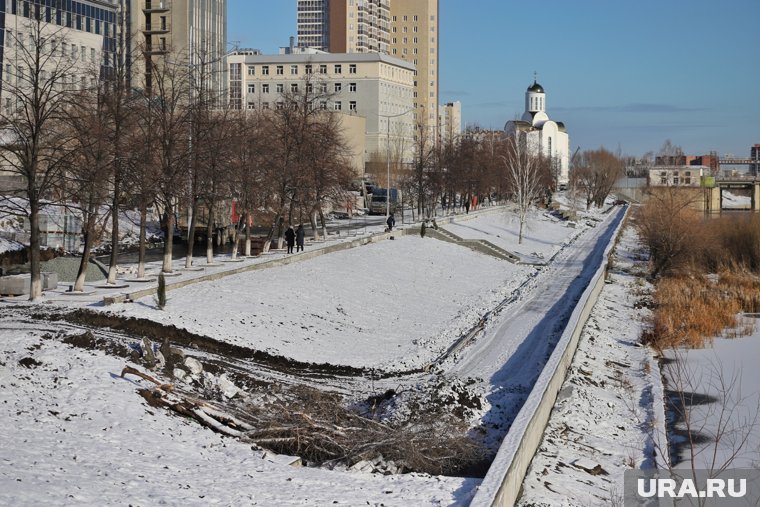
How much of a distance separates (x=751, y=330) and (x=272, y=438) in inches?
874

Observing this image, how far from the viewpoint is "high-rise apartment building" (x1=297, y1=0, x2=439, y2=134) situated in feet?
570

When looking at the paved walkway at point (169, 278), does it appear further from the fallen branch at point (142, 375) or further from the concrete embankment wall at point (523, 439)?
the concrete embankment wall at point (523, 439)

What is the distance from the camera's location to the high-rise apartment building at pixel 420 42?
17912 cm

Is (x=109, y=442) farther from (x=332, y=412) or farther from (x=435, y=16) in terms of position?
(x=435, y=16)

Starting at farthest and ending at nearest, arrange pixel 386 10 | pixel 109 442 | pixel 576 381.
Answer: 1. pixel 386 10
2. pixel 576 381
3. pixel 109 442

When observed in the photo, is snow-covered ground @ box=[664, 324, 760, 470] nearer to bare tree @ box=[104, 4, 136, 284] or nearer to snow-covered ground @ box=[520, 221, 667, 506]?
snow-covered ground @ box=[520, 221, 667, 506]

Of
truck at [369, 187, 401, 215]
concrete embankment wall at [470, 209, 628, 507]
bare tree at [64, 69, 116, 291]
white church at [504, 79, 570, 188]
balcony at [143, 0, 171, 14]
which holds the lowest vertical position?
concrete embankment wall at [470, 209, 628, 507]

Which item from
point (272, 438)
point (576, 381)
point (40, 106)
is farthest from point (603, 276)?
point (272, 438)

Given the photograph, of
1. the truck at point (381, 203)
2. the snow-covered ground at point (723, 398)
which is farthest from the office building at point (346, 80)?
the snow-covered ground at point (723, 398)

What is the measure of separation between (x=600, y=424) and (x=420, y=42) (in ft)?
550

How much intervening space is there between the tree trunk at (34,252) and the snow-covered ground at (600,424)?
13642 millimetres

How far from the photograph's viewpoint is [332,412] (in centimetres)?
1894

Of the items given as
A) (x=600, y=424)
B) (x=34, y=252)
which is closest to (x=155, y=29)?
(x=34, y=252)

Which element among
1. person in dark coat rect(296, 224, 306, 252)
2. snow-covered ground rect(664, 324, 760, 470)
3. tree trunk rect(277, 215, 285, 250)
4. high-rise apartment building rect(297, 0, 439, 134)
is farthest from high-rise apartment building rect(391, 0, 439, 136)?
snow-covered ground rect(664, 324, 760, 470)
